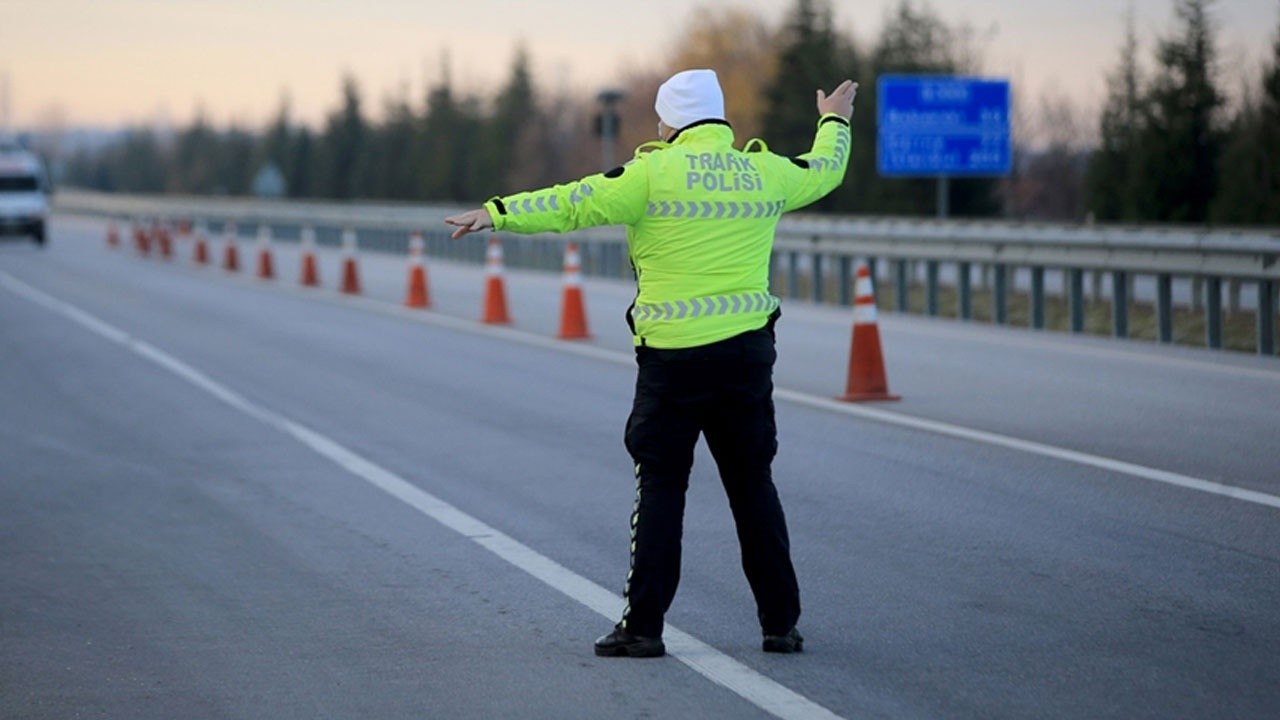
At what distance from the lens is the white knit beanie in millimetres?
6566

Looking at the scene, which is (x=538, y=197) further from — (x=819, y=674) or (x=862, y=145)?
(x=862, y=145)

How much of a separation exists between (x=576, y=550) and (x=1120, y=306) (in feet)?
41.5

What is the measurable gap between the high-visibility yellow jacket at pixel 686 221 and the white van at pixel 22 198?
2043 inches

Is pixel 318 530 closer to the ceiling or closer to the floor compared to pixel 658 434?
closer to the floor

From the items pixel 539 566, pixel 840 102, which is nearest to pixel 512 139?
pixel 539 566

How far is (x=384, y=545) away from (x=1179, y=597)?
10.5 ft

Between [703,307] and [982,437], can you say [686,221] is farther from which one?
[982,437]

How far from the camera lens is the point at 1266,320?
58.2 ft

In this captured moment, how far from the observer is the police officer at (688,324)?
21.2ft

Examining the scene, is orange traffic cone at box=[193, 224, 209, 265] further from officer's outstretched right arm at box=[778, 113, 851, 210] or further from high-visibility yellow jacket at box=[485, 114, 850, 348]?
high-visibility yellow jacket at box=[485, 114, 850, 348]

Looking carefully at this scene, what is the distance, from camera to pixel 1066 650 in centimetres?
649

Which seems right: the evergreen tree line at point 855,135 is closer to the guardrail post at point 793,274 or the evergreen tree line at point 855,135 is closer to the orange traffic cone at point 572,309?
the guardrail post at point 793,274

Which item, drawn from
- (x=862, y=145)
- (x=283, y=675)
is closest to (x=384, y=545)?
(x=283, y=675)

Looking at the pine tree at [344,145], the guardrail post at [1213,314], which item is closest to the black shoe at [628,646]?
the guardrail post at [1213,314]
